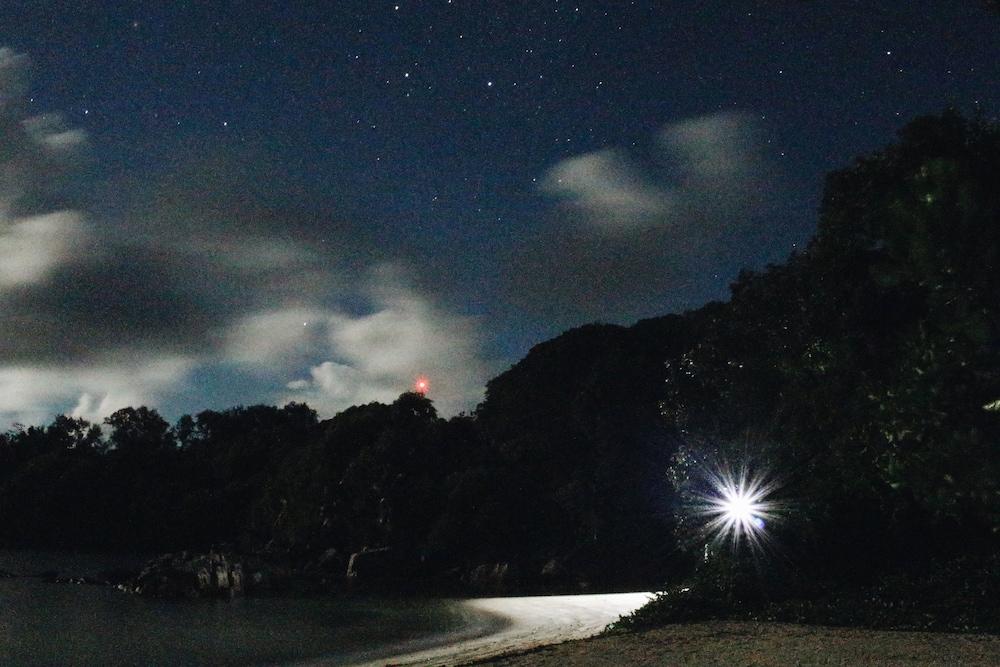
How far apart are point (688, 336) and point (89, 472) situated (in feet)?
223

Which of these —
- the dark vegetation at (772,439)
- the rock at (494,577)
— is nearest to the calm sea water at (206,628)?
the rock at (494,577)

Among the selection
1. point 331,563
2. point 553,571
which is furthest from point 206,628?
point 331,563

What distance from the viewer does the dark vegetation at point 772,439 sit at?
11148 millimetres

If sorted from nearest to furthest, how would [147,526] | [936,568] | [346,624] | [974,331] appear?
[974,331]
[936,568]
[346,624]
[147,526]

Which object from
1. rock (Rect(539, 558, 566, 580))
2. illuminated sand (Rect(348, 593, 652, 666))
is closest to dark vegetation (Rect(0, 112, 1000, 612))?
rock (Rect(539, 558, 566, 580))

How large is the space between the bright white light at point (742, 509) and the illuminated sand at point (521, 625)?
310 cm

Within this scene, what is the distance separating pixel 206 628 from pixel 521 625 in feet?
40.4

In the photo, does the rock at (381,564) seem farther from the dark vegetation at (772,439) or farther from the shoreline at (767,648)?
the shoreline at (767,648)

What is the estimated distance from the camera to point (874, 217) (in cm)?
1535

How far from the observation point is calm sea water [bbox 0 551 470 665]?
925 inches

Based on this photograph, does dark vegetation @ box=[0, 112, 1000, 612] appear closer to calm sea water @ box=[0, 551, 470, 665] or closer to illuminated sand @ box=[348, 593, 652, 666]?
illuminated sand @ box=[348, 593, 652, 666]

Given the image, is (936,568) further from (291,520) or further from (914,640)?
(291,520)

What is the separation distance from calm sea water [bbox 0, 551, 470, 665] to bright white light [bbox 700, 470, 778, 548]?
918cm

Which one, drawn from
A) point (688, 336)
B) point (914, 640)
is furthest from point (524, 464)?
point (914, 640)
